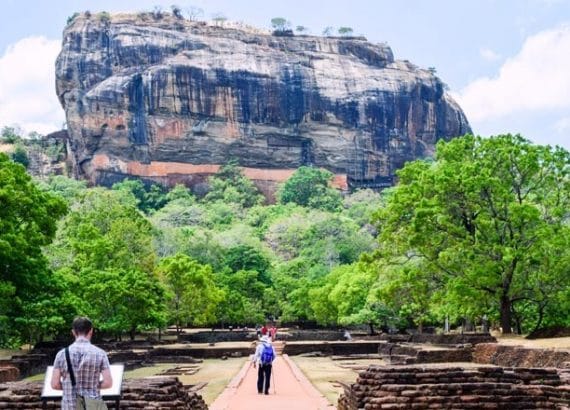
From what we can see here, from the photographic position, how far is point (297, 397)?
63.3ft

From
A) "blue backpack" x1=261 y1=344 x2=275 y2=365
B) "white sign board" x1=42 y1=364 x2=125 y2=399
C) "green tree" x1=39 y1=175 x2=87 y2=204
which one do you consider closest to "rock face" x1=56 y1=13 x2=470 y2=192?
"green tree" x1=39 y1=175 x2=87 y2=204

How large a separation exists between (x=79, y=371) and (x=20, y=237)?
68.5ft

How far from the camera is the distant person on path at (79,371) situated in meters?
8.30

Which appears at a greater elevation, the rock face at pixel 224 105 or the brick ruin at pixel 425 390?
the rock face at pixel 224 105

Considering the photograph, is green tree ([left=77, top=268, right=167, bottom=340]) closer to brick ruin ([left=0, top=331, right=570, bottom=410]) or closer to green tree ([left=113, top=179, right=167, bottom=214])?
brick ruin ([left=0, top=331, right=570, bottom=410])

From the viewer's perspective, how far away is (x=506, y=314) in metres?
32.8

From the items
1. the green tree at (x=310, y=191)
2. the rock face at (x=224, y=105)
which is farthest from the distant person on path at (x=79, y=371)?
the rock face at (x=224, y=105)

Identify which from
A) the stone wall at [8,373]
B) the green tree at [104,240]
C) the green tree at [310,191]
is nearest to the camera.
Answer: the stone wall at [8,373]

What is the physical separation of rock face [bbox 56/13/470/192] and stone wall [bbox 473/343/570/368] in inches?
3879

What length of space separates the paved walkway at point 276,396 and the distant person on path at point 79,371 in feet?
28.7

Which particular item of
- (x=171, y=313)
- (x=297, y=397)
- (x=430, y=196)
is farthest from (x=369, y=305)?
(x=297, y=397)

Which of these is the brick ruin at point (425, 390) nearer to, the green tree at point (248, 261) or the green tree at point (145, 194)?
the green tree at point (248, 261)

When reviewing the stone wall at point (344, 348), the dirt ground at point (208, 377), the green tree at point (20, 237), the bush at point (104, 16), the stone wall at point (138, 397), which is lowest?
the stone wall at point (344, 348)

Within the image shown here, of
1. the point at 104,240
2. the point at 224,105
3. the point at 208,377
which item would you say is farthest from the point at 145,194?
the point at 208,377
